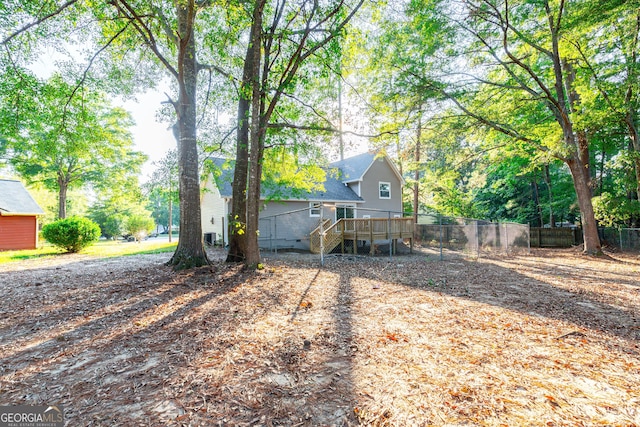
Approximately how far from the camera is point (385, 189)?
20.4m

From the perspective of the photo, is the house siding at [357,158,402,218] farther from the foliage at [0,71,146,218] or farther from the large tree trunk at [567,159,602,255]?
the foliage at [0,71,146,218]

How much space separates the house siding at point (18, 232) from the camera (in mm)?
15750

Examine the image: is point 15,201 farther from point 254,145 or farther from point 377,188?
point 377,188

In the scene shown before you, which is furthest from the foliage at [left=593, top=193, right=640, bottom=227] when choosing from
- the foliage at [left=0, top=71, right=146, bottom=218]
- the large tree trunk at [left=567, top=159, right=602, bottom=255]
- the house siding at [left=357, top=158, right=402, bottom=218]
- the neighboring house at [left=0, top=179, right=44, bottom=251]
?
the neighboring house at [left=0, top=179, right=44, bottom=251]

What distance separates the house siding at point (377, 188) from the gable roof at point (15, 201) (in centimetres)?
1927

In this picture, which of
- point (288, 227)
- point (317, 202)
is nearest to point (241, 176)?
point (288, 227)

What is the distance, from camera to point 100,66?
852 centimetres

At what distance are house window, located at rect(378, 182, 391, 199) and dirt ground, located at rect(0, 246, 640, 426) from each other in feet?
47.5

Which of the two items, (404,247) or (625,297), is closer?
(625,297)

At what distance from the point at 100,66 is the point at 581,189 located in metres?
17.3

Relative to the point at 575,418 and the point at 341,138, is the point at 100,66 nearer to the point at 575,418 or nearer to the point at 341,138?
the point at 341,138

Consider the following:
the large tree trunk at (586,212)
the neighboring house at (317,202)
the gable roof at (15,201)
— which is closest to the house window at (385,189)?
the neighboring house at (317,202)

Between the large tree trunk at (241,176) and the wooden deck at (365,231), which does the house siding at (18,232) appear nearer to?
the large tree trunk at (241,176)

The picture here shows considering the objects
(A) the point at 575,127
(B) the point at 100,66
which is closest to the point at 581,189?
(A) the point at 575,127
